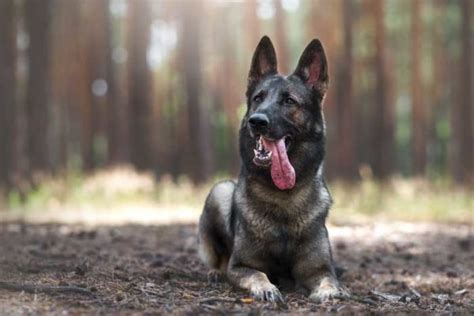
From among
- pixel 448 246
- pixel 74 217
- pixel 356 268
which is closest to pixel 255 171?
pixel 356 268

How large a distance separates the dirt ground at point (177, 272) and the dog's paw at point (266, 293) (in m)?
0.09

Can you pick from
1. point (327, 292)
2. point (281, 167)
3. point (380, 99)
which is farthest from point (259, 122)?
point (380, 99)

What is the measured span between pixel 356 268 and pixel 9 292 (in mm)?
4463

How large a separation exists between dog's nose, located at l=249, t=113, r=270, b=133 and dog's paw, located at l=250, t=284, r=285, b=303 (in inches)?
49.0

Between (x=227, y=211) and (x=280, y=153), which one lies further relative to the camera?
(x=227, y=211)

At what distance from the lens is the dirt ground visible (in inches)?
197

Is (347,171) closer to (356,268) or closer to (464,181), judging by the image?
(464,181)

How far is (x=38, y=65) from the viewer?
20.2 metres

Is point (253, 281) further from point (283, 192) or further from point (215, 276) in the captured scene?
point (215, 276)

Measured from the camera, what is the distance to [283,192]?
6.11 m

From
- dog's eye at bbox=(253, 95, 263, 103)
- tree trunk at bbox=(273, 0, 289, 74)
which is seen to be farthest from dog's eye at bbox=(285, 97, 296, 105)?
tree trunk at bbox=(273, 0, 289, 74)

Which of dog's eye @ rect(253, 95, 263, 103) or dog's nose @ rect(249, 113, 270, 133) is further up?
dog's eye @ rect(253, 95, 263, 103)

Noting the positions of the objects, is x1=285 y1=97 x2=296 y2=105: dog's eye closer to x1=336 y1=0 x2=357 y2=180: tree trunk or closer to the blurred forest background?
the blurred forest background

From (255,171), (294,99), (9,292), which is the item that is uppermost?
(294,99)
